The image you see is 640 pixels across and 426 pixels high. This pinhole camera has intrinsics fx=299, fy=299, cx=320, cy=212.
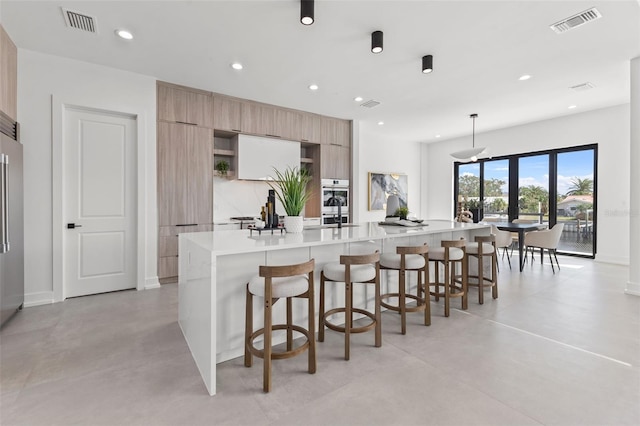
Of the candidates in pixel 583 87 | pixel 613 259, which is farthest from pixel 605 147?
pixel 613 259

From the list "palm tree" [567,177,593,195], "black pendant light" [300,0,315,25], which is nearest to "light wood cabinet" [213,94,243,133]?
"black pendant light" [300,0,315,25]

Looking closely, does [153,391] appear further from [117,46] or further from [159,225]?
[117,46]

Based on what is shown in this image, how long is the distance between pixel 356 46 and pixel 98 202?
3.68 meters

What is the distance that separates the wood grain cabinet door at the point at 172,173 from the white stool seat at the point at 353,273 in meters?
2.82

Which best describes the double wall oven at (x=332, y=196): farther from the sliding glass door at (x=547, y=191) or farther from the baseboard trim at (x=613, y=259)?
the baseboard trim at (x=613, y=259)

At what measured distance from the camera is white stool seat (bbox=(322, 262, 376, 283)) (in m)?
2.29

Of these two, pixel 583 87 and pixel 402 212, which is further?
pixel 583 87

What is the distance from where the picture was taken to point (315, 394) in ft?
5.88

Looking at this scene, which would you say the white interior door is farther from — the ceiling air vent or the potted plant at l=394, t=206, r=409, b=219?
the ceiling air vent

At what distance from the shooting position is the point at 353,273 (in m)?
2.29

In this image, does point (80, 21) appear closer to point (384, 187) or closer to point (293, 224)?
point (293, 224)

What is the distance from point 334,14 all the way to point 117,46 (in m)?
2.41

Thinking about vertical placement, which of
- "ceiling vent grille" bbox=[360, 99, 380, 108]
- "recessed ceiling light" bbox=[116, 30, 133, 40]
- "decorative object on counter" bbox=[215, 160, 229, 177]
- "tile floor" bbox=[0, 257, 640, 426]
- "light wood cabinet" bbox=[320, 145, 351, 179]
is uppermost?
"ceiling vent grille" bbox=[360, 99, 380, 108]

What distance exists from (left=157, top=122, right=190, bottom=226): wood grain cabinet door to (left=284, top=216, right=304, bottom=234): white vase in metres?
2.32
